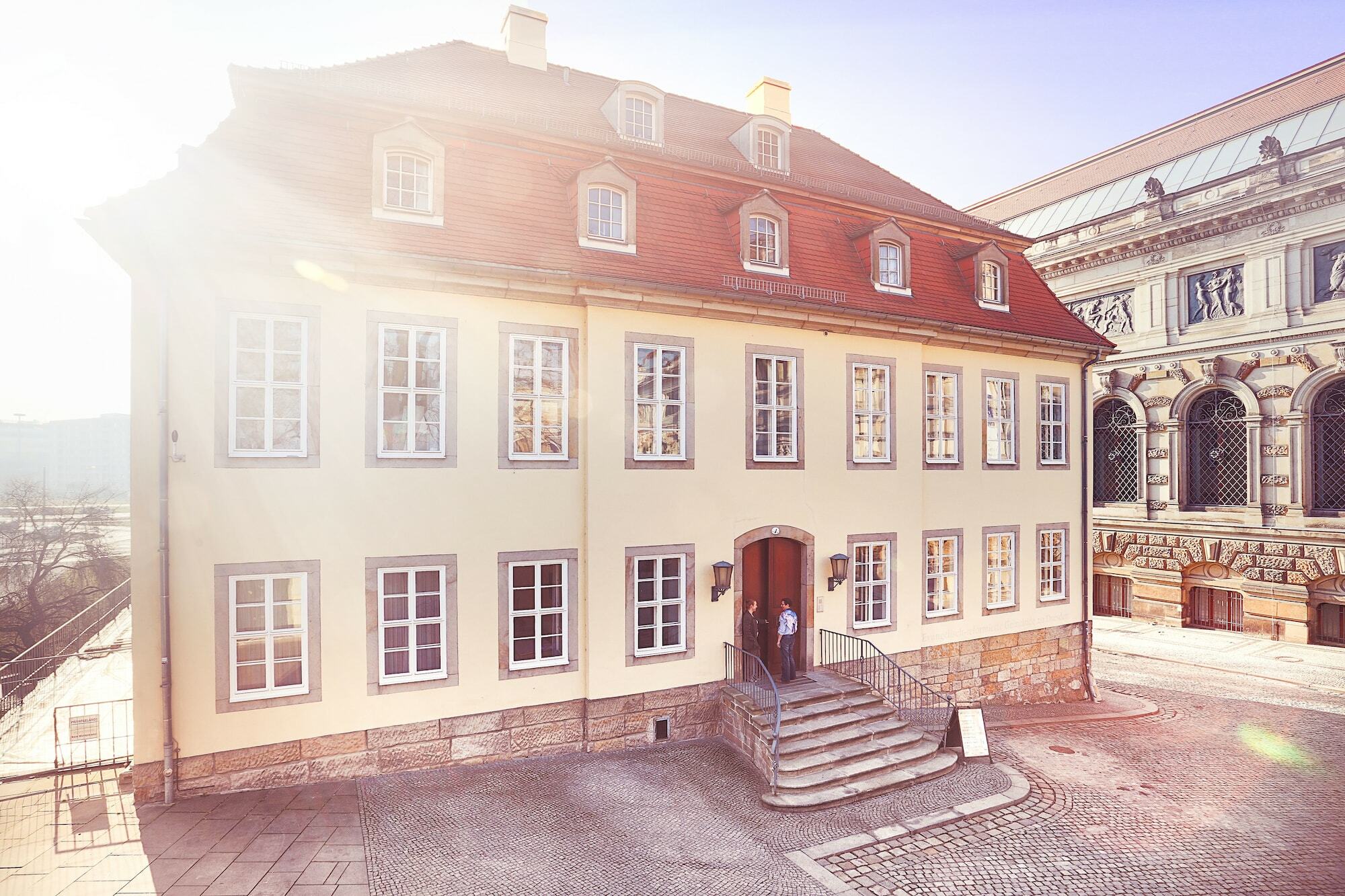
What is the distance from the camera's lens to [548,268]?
11945 mm

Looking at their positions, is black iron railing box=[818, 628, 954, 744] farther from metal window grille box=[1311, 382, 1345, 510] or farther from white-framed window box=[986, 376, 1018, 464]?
metal window grille box=[1311, 382, 1345, 510]

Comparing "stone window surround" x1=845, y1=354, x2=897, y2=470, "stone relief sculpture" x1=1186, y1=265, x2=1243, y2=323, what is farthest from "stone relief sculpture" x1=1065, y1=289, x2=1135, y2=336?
"stone window surround" x1=845, y1=354, x2=897, y2=470

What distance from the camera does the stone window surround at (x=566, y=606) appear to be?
11883mm

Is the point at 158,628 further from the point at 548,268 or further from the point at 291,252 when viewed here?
the point at 548,268

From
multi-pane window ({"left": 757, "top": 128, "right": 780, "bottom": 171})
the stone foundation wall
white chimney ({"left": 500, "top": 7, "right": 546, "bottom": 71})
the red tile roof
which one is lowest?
the stone foundation wall

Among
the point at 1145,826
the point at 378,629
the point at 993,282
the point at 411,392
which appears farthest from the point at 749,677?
the point at 993,282

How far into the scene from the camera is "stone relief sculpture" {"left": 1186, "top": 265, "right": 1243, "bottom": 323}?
2567 centimetres

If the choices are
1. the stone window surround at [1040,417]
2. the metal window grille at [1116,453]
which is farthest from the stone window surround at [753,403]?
the metal window grille at [1116,453]

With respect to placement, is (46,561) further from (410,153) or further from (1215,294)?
(1215,294)

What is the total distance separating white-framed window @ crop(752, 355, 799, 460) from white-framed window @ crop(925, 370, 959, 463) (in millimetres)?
3684

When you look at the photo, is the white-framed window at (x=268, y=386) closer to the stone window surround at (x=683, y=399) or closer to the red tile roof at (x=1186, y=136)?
the stone window surround at (x=683, y=399)

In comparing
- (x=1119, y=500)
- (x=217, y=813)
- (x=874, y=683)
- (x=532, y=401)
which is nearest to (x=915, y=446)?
(x=874, y=683)

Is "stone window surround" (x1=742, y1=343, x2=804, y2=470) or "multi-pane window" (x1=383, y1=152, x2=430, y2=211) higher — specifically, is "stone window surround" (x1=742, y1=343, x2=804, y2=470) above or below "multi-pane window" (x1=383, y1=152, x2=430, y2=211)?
below

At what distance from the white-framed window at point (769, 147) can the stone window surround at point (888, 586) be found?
8592 mm
